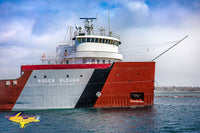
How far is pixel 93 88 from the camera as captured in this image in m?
16.1

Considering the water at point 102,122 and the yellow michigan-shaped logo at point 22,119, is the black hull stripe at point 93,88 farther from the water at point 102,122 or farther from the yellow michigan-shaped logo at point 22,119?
the yellow michigan-shaped logo at point 22,119

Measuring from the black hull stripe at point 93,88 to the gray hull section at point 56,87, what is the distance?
331 millimetres

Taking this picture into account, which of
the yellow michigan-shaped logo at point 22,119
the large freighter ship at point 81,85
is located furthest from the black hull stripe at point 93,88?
the yellow michigan-shaped logo at point 22,119

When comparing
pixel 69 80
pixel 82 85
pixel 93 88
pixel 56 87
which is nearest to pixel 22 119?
pixel 56 87

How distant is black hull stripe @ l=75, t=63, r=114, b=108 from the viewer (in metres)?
16.0

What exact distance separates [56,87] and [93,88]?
11.2 ft

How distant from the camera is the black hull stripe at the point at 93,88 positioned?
52.5ft

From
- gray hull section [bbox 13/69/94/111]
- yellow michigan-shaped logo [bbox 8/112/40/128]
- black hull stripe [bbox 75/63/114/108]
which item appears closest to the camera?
yellow michigan-shaped logo [bbox 8/112/40/128]

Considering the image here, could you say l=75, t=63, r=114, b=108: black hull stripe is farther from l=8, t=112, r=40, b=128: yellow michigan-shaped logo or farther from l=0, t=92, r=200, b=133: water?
l=8, t=112, r=40, b=128: yellow michigan-shaped logo

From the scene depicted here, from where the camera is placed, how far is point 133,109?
15969 millimetres

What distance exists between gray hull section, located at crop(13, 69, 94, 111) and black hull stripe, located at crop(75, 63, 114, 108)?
13.0 inches

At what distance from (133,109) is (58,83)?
23.8ft

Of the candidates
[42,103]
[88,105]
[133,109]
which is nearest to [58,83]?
[42,103]

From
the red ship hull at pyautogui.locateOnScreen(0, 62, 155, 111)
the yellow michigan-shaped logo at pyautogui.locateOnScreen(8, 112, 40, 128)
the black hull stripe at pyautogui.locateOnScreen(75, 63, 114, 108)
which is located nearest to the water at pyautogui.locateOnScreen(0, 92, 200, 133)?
the yellow michigan-shaped logo at pyautogui.locateOnScreen(8, 112, 40, 128)
